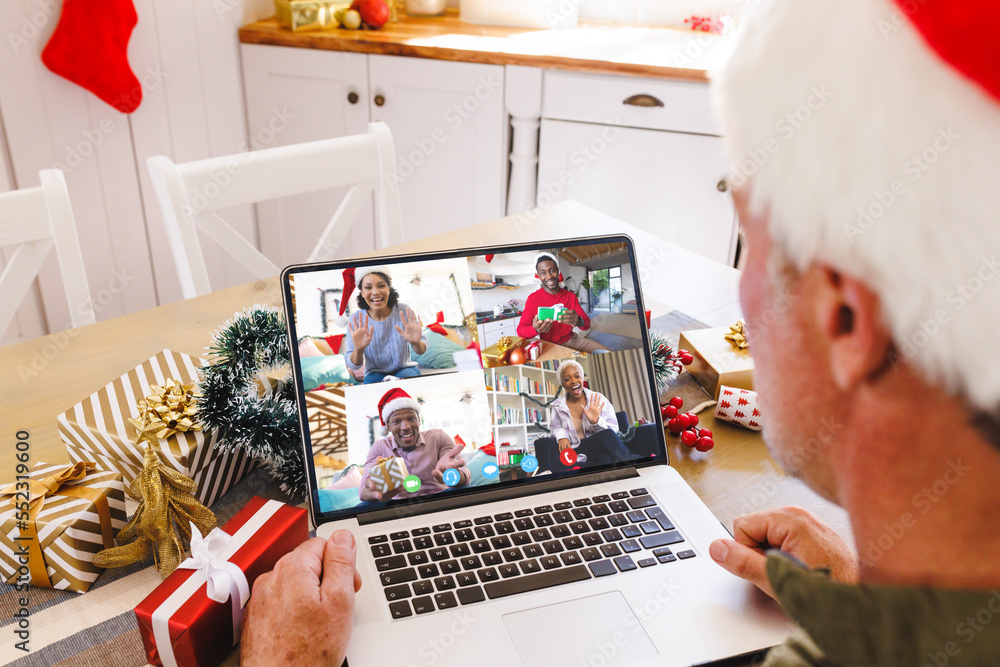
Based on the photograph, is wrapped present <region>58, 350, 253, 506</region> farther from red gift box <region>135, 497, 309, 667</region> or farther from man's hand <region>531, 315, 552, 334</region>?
man's hand <region>531, 315, 552, 334</region>

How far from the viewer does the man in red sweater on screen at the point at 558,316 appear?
31.4 inches

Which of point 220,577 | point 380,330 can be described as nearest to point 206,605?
point 220,577

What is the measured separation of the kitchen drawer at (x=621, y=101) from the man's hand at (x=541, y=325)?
155 centimetres

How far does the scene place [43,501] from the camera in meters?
0.69

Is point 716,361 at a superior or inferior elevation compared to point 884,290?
inferior

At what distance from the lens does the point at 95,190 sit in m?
2.14

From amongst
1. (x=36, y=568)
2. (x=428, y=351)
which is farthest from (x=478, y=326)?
(x=36, y=568)

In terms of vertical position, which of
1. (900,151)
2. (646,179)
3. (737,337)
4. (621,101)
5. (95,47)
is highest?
(900,151)

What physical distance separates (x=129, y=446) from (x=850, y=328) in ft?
2.40

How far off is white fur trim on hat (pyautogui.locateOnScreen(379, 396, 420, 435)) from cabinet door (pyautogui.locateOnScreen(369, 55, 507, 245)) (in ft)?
5.69

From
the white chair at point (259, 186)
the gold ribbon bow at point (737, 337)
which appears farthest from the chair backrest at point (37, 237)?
the gold ribbon bow at point (737, 337)

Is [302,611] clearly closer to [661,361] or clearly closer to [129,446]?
[129,446]

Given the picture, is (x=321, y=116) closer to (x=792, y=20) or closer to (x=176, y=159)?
(x=176, y=159)

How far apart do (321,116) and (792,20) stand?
243cm
